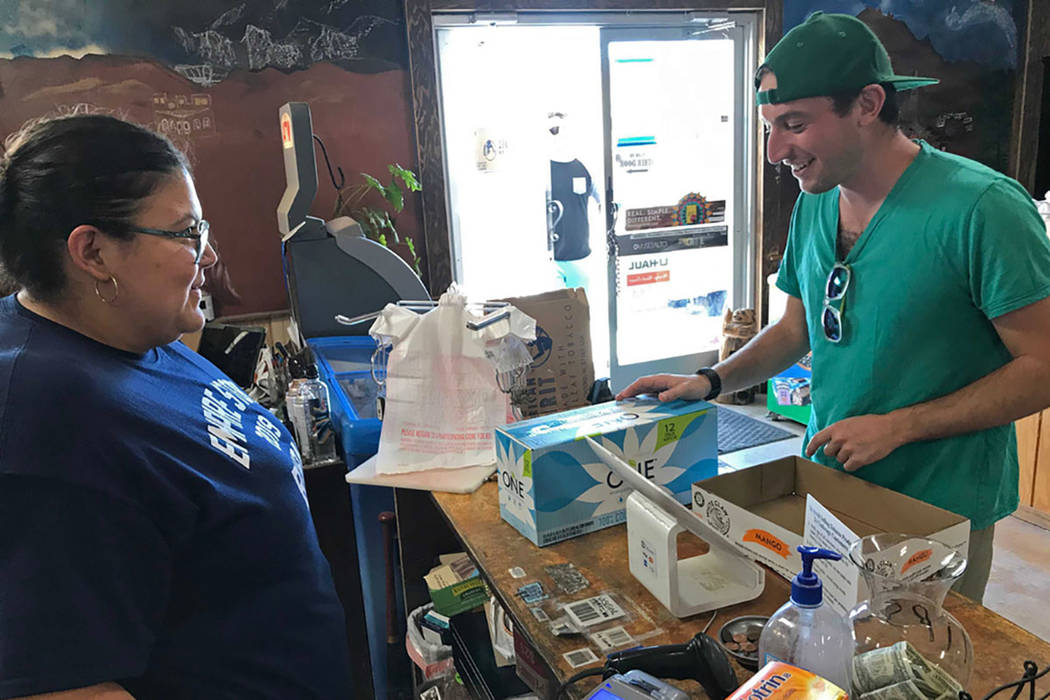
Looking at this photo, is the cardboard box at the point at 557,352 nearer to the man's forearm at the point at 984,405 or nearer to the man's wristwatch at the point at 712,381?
the man's wristwatch at the point at 712,381

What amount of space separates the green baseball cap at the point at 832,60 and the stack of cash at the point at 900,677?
0.97m

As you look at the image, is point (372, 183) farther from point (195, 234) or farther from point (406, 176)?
point (195, 234)

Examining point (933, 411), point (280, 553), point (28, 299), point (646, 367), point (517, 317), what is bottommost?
point (646, 367)

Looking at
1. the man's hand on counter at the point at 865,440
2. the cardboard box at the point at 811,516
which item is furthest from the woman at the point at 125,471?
the man's hand on counter at the point at 865,440

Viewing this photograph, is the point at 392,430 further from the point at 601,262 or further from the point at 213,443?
the point at 601,262

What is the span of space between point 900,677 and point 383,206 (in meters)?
3.42

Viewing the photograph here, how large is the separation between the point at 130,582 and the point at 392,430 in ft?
3.05

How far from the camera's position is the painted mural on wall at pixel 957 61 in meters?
4.60

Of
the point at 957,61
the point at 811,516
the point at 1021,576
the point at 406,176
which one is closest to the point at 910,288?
the point at 811,516

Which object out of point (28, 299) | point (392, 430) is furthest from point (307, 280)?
point (28, 299)

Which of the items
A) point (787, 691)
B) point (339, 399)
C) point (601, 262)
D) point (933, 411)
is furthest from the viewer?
point (601, 262)

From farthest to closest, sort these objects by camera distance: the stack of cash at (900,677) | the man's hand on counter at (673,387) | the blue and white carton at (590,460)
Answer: the man's hand on counter at (673,387) < the blue and white carton at (590,460) < the stack of cash at (900,677)

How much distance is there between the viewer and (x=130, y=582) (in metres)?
0.86

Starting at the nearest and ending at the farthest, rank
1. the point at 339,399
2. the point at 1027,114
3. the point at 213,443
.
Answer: the point at 213,443
the point at 339,399
the point at 1027,114
